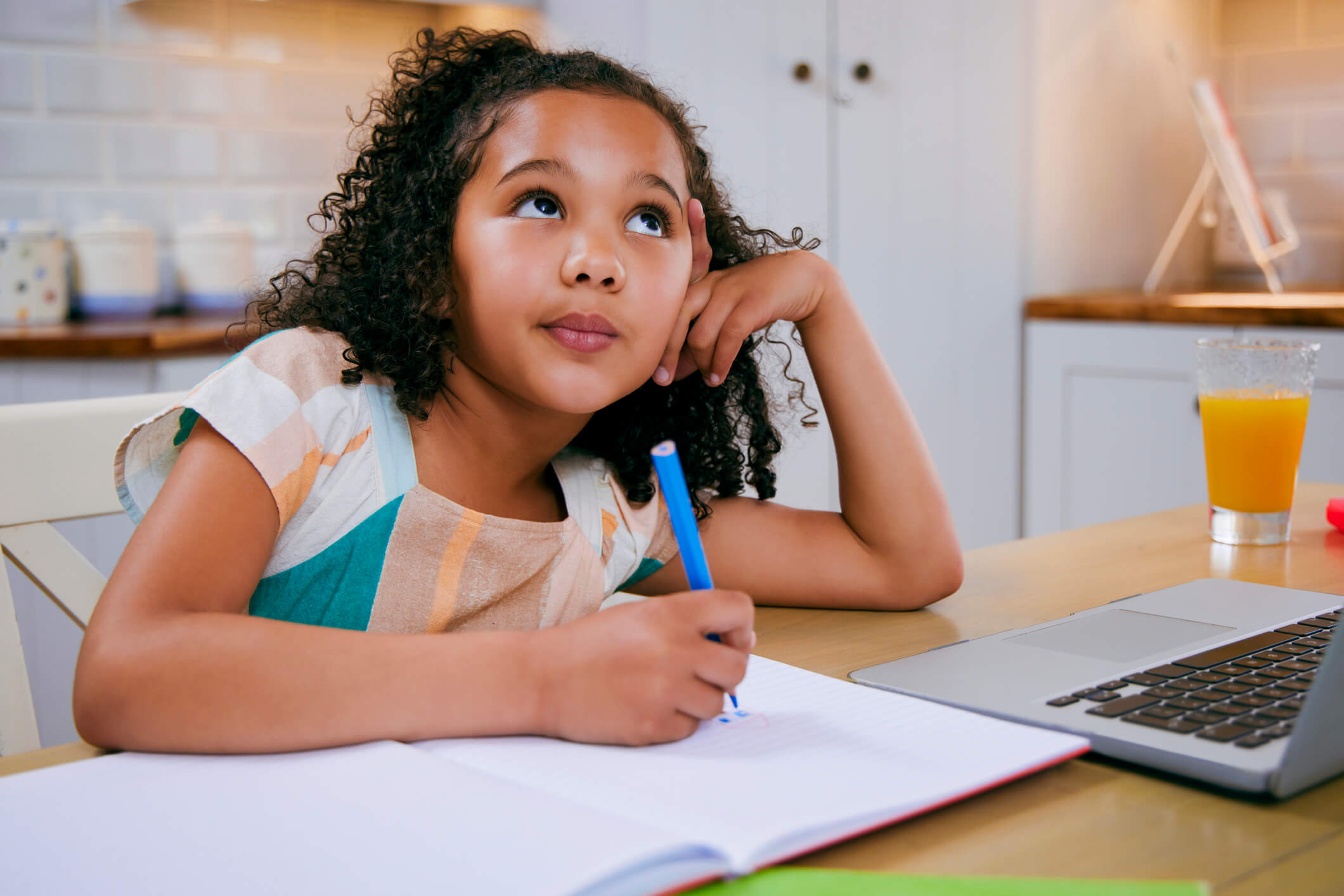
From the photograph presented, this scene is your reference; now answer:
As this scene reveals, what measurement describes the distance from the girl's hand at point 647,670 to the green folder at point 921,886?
0.13 metres

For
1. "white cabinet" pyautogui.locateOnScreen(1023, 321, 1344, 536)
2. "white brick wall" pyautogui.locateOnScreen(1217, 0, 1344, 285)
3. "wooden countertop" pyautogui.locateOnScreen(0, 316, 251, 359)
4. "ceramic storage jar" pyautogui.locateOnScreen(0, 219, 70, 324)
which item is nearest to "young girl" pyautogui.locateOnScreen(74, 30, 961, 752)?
"wooden countertop" pyautogui.locateOnScreen(0, 316, 251, 359)

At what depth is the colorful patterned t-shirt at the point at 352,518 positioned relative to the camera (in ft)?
2.37

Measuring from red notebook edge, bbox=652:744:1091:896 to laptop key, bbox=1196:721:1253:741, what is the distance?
0.16 feet

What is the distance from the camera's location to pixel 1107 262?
2570 mm

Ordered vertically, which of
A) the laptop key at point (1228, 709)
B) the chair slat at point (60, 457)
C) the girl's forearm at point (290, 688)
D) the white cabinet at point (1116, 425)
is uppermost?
the chair slat at point (60, 457)

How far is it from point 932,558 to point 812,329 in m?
0.21

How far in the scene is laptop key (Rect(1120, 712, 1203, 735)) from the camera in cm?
53

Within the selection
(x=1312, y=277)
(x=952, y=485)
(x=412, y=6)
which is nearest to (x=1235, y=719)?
(x=952, y=485)

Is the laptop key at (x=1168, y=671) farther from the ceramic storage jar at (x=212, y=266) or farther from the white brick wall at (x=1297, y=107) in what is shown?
the white brick wall at (x=1297, y=107)

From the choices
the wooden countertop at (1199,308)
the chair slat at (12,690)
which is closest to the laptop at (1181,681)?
the chair slat at (12,690)

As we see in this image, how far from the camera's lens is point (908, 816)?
18.3 inches

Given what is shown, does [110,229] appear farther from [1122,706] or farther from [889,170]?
[1122,706]

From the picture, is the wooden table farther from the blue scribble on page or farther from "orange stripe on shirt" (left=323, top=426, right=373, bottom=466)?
"orange stripe on shirt" (left=323, top=426, right=373, bottom=466)

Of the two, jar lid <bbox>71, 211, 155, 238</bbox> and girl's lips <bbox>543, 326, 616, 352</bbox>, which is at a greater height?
jar lid <bbox>71, 211, 155, 238</bbox>
